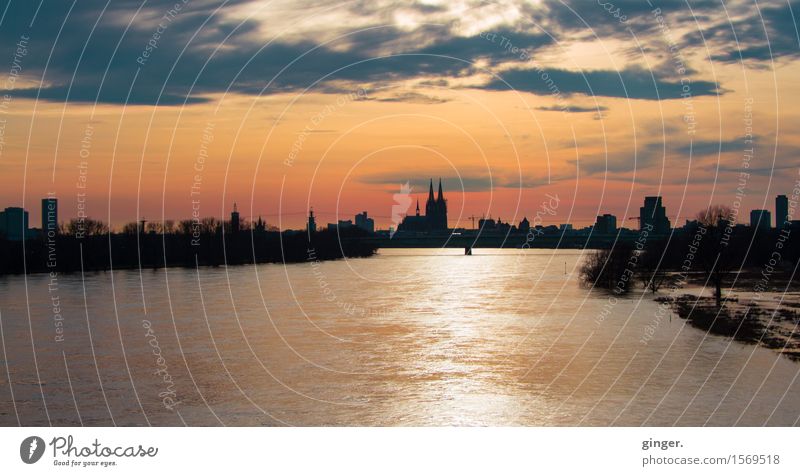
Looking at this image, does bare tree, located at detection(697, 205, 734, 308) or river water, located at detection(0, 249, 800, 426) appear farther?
bare tree, located at detection(697, 205, 734, 308)

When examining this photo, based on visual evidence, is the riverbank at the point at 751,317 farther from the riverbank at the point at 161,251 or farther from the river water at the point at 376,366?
the riverbank at the point at 161,251

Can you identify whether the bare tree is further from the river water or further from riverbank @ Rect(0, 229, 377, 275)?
riverbank @ Rect(0, 229, 377, 275)

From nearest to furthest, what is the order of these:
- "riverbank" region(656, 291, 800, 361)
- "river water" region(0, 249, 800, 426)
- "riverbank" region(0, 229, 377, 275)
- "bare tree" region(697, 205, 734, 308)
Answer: "river water" region(0, 249, 800, 426)
"riverbank" region(656, 291, 800, 361)
"bare tree" region(697, 205, 734, 308)
"riverbank" region(0, 229, 377, 275)

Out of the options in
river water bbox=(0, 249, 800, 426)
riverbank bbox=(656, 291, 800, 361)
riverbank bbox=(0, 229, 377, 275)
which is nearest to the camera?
river water bbox=(0, 249, 800, 426)

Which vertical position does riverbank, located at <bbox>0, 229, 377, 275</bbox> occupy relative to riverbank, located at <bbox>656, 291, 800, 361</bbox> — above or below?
above

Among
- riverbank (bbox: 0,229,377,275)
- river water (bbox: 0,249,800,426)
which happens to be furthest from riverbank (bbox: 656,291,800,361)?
riverbank (bbox: 0,229,377,275)

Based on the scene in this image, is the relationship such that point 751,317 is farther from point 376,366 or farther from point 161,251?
point 161,251

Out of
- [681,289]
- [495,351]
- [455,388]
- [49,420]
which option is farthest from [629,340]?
[681,289]

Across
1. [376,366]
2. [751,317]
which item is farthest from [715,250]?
[376,366]

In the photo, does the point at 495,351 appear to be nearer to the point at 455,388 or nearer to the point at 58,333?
the point at 455,388
